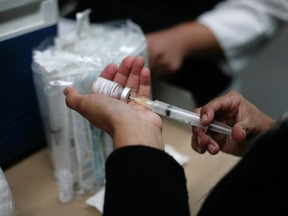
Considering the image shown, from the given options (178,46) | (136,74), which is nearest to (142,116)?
(136,74)

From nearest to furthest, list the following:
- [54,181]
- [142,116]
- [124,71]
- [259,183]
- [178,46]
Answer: [259,183] < [142,116] < [124,71] < [54,181] < [178,46]

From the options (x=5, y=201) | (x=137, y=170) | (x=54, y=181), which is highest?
(x=137, y=170)

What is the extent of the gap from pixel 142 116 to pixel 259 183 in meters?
0.20

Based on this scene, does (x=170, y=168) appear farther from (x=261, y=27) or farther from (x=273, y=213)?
(x=261, y=27)

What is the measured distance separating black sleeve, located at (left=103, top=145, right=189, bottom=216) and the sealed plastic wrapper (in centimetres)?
24

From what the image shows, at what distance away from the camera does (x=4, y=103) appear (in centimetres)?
77

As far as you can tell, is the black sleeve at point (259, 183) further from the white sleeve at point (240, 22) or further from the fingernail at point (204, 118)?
the white sleeve at point (240, 22)

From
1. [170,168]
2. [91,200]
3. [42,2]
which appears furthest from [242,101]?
[42,2]

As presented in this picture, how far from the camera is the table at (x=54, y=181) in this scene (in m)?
0.74

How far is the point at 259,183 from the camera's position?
0.46 meters

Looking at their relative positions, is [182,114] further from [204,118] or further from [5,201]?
[5,201]

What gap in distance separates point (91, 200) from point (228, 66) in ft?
2.29

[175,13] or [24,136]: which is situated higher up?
[175,13]

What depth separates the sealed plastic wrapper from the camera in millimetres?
700
